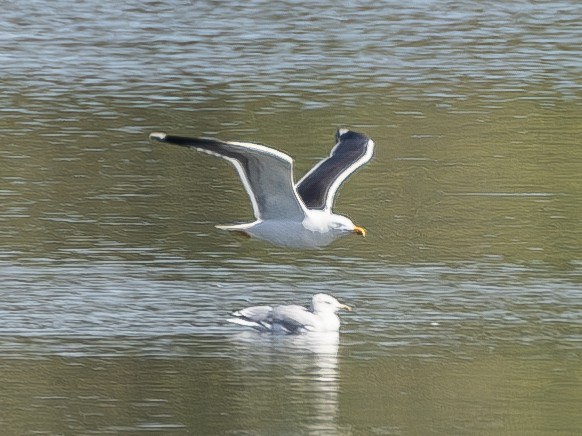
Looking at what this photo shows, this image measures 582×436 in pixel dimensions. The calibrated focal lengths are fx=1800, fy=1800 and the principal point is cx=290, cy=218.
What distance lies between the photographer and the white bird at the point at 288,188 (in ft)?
35.4

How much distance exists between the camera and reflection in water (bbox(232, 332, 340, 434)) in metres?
9.71

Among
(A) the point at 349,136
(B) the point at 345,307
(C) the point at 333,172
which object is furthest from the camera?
(A) the point at 349,136

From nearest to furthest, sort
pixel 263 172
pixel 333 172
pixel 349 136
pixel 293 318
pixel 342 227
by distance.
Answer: pixel 263 172
pixel 293 318
pixel 342 227
pixel 333 172
pixel 349 136

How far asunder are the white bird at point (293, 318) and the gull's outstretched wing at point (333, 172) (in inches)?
42.0

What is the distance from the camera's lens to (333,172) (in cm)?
1285

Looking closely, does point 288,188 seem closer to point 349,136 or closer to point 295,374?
point 295,374

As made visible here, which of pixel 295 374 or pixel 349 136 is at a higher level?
pixel 349 136

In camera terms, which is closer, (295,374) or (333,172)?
(295,374)

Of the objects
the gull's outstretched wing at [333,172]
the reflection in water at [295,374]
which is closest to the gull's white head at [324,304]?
the reflection in water at [295,374]

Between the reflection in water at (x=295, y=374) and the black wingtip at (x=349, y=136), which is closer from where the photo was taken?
the reflection in water at (x=295, y=374)

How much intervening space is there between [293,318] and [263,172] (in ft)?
3.19

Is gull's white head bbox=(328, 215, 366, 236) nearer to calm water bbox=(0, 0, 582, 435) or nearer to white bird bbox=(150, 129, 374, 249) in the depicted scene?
white bird bbox=(150, 129, 374, 249)

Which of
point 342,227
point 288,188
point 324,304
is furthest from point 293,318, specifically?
point 342,227

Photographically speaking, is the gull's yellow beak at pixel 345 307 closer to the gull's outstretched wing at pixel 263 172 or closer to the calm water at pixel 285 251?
the calm water at pixel 285 251
